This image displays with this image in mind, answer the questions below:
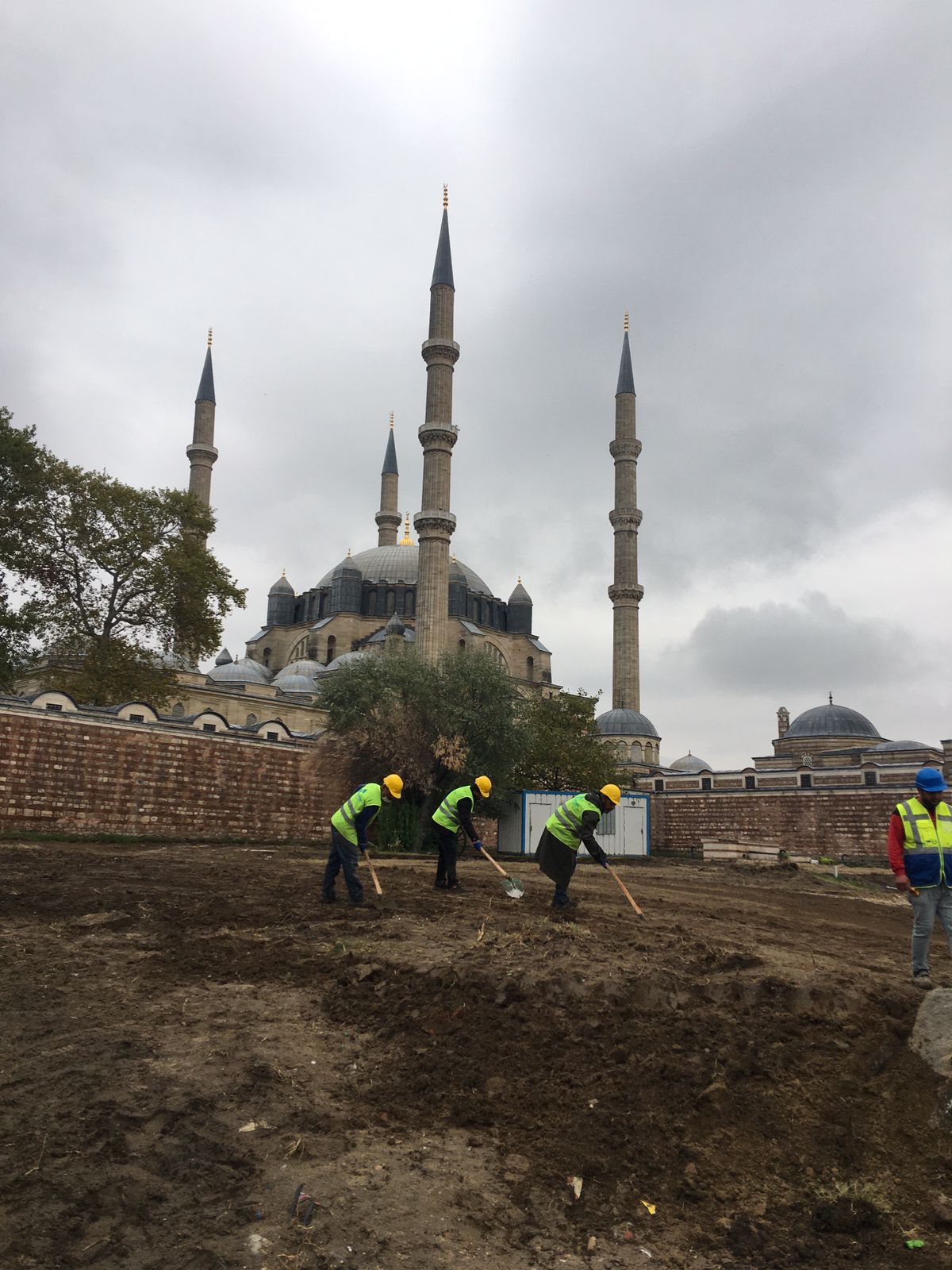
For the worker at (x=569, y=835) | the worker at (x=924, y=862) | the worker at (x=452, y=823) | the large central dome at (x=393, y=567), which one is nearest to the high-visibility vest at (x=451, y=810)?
the worker at (x=452, y=823)

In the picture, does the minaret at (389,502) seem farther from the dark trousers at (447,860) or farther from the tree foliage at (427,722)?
the dark trousers at (447,860)

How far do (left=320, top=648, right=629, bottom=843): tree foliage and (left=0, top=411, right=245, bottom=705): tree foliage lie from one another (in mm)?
5405

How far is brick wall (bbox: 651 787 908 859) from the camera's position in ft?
86.4

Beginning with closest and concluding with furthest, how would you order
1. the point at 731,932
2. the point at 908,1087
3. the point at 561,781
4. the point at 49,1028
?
the point at 908,1087 → the point at 49,1028 → the point at 731,932 → the point at 561,781

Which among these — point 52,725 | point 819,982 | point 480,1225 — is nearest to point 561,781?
point 52,725

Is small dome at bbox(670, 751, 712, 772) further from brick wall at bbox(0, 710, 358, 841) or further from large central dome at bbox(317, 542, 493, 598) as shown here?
brick wall at bbox(0, 710, 358, 841)

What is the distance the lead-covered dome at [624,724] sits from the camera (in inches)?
1633

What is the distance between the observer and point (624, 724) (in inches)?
1644

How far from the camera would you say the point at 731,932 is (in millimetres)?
8062

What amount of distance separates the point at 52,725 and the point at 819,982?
599 inches

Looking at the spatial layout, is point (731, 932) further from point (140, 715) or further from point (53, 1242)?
point (140, 715)

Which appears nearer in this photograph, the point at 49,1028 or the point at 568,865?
the point at 49,1028

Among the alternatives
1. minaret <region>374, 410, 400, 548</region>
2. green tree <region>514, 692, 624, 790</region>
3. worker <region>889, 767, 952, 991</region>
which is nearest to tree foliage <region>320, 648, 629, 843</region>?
green tree <region>514, 692, 624, 790</region>

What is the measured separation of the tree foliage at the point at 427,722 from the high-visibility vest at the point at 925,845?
1393 cm
